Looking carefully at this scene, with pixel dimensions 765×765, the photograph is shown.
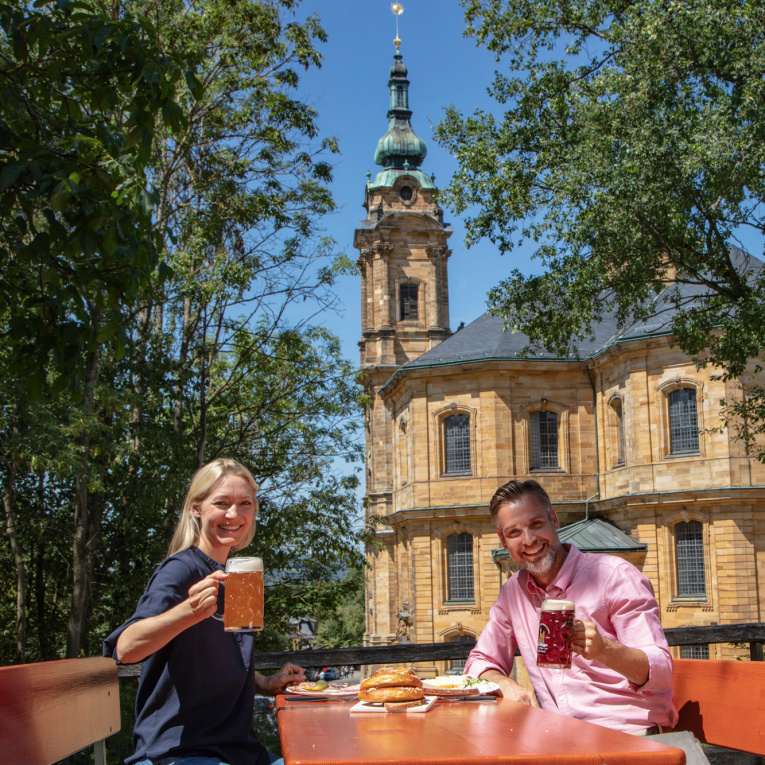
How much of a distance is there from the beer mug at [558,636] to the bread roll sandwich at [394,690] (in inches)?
20.7

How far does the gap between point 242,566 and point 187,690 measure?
564mm

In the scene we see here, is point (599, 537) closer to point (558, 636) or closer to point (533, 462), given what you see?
point (533, 462)

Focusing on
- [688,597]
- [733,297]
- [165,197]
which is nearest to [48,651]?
[165,197]

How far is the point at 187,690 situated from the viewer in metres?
3.20

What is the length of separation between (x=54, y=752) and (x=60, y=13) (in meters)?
4.27

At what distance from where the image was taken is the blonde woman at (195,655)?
2.96 meters

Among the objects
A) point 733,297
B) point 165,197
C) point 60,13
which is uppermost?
point 165,197

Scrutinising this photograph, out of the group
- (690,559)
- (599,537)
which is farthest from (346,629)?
(690,559)

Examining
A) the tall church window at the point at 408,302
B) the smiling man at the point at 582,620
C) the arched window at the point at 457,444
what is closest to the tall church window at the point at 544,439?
the arched window at the point at 457,444

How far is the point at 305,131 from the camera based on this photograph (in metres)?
19.0

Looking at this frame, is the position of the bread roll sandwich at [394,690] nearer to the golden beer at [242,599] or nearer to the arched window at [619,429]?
the golden beer at [242,599]

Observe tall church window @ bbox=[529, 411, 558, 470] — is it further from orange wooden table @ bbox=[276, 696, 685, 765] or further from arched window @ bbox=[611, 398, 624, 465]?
orange wooden table @ bbox=[276, 696, 685, 765]

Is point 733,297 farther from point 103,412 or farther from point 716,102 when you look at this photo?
point 103,412

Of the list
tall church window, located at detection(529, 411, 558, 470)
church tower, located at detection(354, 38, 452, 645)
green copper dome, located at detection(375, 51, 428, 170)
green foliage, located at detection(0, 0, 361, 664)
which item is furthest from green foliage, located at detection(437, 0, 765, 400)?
green copper dome, located at detection(375, 51, 428, 170)
